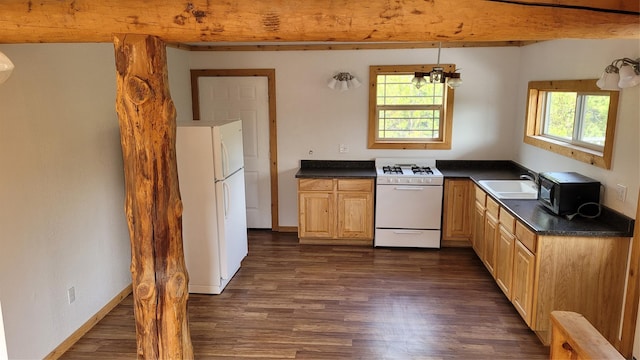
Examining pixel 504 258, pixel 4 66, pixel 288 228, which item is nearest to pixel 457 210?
pixel 504 258

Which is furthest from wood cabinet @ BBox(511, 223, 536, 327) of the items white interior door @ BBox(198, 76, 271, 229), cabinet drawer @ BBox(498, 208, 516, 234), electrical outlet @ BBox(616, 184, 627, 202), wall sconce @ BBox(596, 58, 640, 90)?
white interior door @ BBox(198, 76, 271, 229)

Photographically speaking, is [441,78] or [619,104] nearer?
[619,104]

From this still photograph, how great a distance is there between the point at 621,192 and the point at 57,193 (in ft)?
12.8

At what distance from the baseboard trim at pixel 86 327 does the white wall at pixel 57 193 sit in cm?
4

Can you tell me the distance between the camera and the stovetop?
4898 millimetres

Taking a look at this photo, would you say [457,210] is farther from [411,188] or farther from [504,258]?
[504,258]

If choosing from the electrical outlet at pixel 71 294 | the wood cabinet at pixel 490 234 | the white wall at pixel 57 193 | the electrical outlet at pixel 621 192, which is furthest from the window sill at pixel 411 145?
the electrical outlet at pixel 71 294

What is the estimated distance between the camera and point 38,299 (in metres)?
2.95

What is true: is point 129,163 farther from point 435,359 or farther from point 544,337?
point 544,337

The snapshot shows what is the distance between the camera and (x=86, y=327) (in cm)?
342

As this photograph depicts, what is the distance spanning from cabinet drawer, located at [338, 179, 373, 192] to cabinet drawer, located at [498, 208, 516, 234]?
5.11 ft

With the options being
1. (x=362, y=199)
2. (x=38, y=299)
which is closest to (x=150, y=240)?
(x=38, y=299)

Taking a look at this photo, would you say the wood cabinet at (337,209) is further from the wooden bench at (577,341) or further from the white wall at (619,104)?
the wooden bench at (577,341)

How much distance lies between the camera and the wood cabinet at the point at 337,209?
16.7 ft
